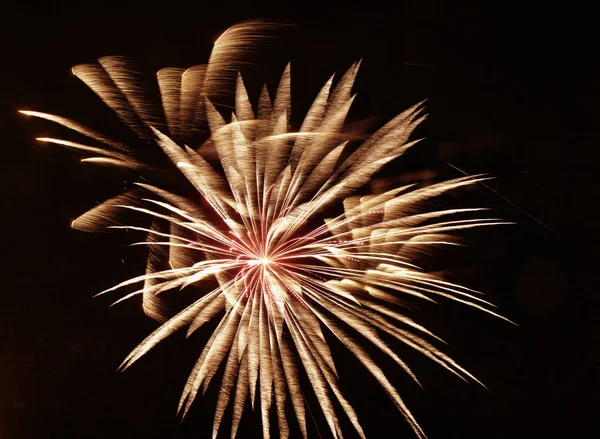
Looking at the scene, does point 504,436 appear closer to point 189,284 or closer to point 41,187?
point 189,284

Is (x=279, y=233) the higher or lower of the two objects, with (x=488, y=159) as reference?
lower

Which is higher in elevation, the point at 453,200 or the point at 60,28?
the point at 60,28

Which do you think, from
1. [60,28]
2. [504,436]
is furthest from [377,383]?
[60,28]

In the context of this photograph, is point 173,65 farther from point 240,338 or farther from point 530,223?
point 530,223

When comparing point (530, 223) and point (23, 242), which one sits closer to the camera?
point (530, 223)

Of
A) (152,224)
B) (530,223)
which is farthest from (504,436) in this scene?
(152,224)

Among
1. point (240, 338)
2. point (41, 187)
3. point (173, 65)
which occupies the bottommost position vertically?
point (240, 338)
